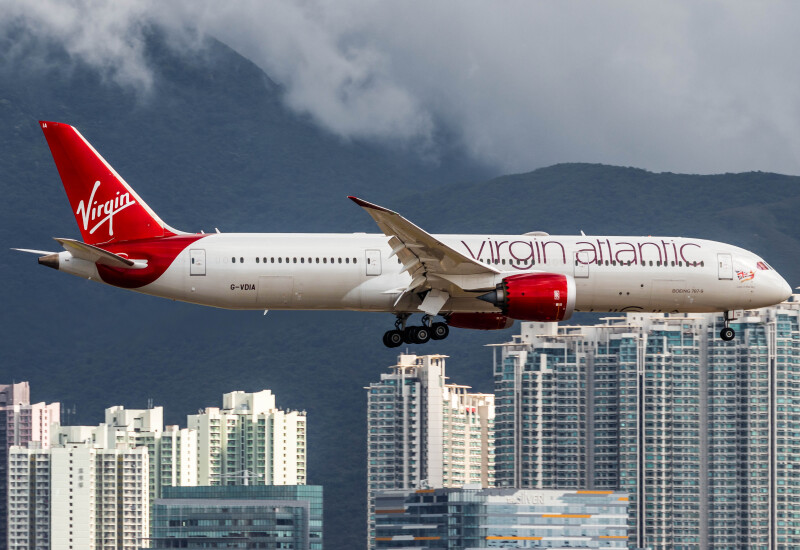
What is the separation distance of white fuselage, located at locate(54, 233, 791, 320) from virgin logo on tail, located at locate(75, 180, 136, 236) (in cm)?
341

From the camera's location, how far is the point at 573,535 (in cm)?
17800

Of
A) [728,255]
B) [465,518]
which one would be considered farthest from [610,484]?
[728,255]

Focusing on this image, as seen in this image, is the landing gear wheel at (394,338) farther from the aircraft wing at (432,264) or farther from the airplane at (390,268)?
the aircraft wing at (432,264)

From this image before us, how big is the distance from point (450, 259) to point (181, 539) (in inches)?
5143

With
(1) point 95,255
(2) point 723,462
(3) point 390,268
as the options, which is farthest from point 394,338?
(2) point 723,462

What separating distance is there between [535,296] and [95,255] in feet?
57.9

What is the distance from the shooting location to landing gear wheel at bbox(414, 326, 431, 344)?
72.2 meters

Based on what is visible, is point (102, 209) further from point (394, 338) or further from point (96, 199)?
Result: point (394, 338)

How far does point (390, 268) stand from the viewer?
236 feet

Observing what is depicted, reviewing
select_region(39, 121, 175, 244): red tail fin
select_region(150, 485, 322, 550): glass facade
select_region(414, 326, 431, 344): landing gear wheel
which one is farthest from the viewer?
select_region(150, 485, 322, 550): glass facade

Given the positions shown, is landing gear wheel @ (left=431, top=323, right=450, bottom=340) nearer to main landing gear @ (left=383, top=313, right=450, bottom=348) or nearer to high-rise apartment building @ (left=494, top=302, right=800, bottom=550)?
main landing gear @ (left=383, top=313, right=450, bottom=348)

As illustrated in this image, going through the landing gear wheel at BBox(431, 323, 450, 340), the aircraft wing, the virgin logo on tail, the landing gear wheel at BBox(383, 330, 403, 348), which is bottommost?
the landing gear wheel at BBox(383, 330, 403, 348)

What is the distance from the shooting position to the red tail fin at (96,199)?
7300 centimetres

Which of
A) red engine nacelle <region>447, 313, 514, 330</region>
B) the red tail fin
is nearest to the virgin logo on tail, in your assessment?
the red tail fin
